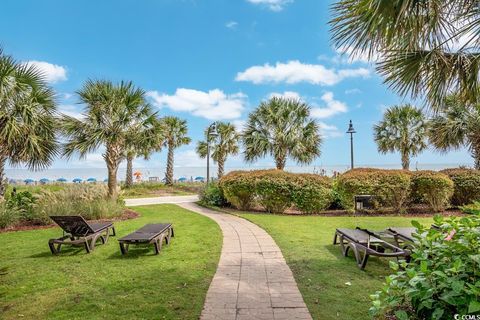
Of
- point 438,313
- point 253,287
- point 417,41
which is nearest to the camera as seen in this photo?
point 438,313

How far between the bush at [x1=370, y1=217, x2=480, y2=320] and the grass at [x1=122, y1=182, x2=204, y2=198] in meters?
18.8

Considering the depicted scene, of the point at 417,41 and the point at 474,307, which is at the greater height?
the point at 417,41

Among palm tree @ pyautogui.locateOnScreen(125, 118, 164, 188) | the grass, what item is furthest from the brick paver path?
the grass

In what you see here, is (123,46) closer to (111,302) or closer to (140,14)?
(140,14)

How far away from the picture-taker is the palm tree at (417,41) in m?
3.84

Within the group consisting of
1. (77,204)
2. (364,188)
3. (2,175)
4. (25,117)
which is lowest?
(77,204)

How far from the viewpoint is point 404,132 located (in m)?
21.1

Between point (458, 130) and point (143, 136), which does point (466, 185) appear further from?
point (143, 136)

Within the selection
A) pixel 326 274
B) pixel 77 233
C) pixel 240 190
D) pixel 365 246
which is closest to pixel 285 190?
pixel 240 190

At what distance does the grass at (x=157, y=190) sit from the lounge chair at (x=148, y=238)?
13583 millimetres

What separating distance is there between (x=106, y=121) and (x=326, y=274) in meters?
11.8

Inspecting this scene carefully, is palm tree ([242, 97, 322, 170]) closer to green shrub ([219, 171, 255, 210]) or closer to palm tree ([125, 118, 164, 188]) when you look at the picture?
green shrub ([219, 171, 255, 210])

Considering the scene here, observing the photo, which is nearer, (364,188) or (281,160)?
(364,188)

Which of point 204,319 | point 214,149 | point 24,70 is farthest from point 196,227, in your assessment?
point 214,149
